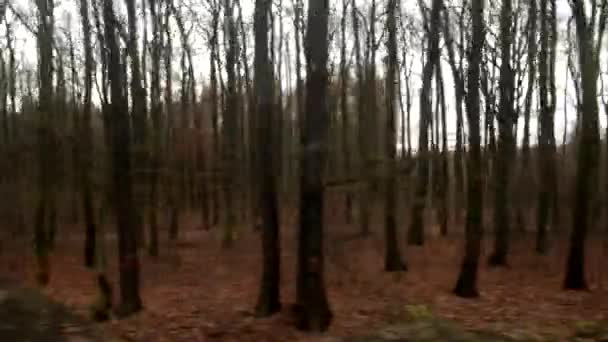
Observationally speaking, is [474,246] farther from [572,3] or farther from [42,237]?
[42,237]

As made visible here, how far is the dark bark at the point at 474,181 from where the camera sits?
1361 cm

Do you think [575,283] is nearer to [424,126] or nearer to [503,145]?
[503,145]

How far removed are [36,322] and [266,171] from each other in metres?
6.26

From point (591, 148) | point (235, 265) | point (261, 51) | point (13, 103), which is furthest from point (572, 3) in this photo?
point (13, 103)

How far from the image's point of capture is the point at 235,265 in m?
19.8

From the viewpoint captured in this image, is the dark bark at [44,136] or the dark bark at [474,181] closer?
the dark bark at [474,181]

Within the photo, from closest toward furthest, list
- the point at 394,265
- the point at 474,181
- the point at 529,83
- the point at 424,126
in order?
1. the point at 474,181
2. the point at 394,265
3. the point at 424,126
4. the point at 529,83

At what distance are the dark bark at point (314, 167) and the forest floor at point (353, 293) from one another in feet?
2.20

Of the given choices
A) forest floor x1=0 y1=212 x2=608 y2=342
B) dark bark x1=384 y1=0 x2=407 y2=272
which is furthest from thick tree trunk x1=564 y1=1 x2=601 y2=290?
dark bark x1=384 y1=0 x2=407 y2=272

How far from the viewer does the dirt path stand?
18.6 ft

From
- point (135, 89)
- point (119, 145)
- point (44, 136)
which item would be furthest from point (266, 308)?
point (135, 89)

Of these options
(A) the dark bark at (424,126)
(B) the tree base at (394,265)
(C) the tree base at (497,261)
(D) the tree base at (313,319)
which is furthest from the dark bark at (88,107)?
(C) the tree base at (497,261)

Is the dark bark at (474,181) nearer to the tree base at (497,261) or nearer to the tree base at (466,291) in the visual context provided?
the tree base at (466,291)

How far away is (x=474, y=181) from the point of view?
44.9 feet
